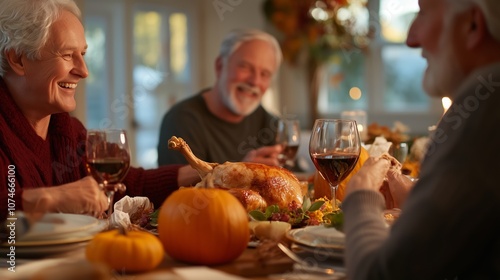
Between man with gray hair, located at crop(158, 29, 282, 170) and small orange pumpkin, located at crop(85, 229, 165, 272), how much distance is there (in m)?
2.07

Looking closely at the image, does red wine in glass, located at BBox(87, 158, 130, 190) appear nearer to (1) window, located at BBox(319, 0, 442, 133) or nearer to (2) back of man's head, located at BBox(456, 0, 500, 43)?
(2) back of man's head, located at BBox(456, 0, 500, 43)

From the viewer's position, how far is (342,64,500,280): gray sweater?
997mm

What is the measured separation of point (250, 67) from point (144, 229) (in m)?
2.18

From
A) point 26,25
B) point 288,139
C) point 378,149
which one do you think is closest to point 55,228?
point 26,25

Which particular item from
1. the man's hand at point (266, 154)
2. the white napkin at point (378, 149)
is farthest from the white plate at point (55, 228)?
the man's hand at point (266, 154)

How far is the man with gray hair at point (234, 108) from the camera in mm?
3328

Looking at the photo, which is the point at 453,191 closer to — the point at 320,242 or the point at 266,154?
the point at 320,242

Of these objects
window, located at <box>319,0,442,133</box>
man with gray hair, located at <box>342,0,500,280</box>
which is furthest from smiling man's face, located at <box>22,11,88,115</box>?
window, located at <box>319,0,442,133</box>

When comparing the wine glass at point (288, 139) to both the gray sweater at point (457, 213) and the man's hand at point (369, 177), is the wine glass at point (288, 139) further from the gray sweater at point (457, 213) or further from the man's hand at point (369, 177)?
the gray sweater at point (457, 213)

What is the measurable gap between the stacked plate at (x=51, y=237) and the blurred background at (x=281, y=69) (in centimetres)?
393

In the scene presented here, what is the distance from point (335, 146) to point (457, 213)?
0.65 meters

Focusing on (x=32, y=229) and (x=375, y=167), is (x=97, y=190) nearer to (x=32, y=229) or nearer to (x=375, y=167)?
(x=32, y=229)

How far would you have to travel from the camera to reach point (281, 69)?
6.72 m

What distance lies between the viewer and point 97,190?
4.55ft
